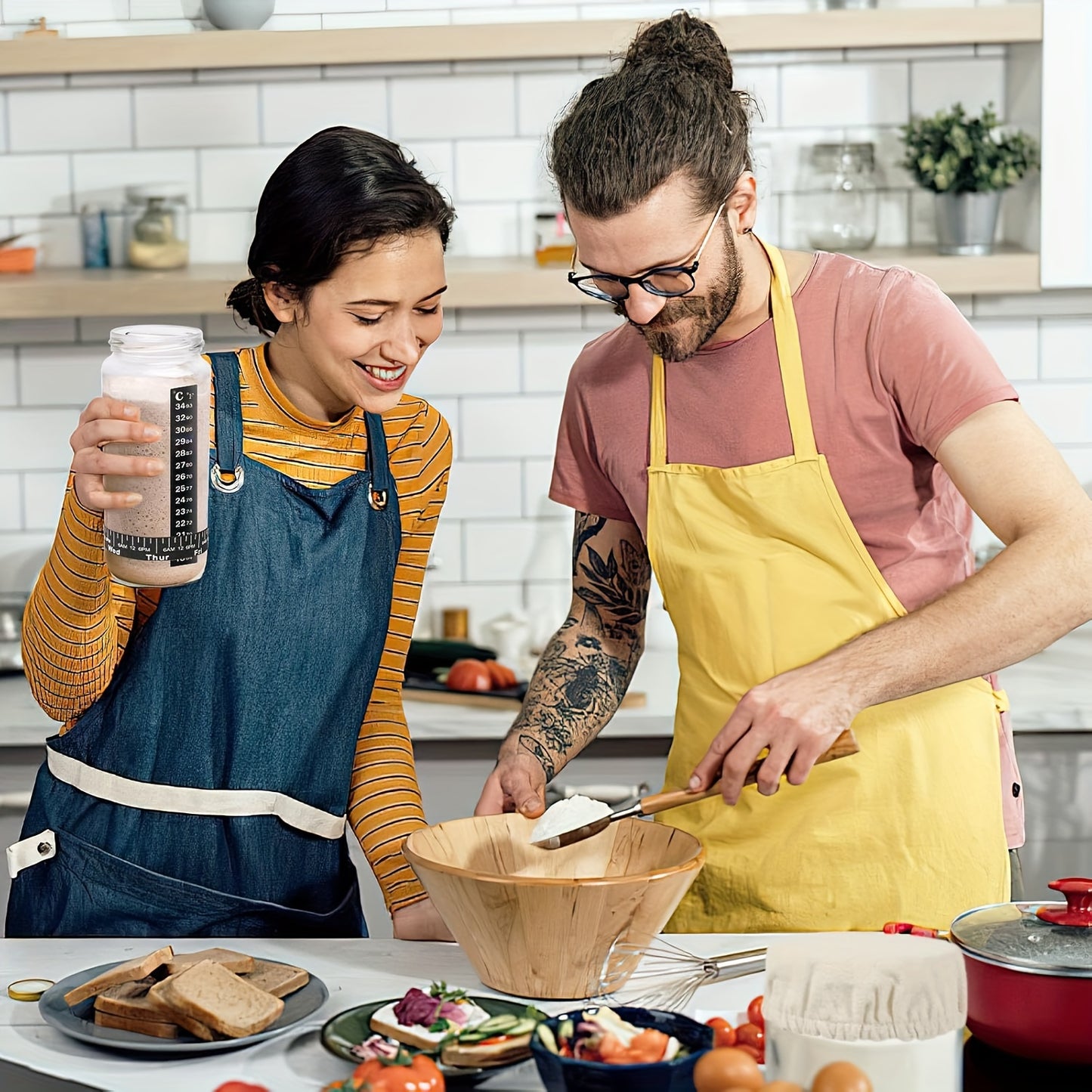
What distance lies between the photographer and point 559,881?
123 cm

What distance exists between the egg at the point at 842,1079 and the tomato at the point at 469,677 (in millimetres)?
1802

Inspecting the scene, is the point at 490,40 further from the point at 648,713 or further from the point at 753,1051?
the point at 753,1051

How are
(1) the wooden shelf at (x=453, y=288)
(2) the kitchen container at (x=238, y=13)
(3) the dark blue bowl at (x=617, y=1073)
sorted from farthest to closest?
(2) the kitchen container at (x=238, y=13) → (1) the wooden shelf at (x=453, y=288) → (3) the dark blue bowl at (x=617, y=1073)

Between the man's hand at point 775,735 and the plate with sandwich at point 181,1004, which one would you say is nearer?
the plate with sandwich at point 181,1004

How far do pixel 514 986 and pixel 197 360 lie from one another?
646mm

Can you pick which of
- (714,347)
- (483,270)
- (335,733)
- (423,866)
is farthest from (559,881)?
(483,270)

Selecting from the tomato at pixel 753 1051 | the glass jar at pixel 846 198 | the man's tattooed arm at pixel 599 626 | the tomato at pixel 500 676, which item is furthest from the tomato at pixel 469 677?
the tomato at pixel 753 1051

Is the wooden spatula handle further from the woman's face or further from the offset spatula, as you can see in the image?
the woman's face

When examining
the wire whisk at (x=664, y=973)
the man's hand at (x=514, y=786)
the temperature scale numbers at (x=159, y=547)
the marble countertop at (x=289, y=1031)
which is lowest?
the marble countertop at (x=289, y=1031)

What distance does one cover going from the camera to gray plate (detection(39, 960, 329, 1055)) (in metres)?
1.19

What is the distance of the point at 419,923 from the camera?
162 cm

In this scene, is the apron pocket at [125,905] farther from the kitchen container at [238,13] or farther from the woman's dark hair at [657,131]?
the kitchen container at [238,13]

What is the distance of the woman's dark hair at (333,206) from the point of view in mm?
1552

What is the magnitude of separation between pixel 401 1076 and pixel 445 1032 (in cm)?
14
